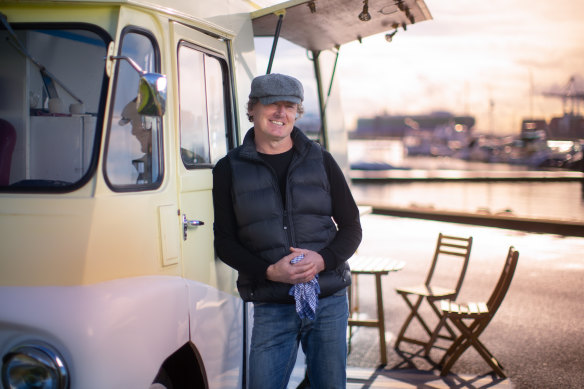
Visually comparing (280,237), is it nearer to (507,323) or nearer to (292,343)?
(292,343)

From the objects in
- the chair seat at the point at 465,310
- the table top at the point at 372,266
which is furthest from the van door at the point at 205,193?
the chair seat at the point at 465,310

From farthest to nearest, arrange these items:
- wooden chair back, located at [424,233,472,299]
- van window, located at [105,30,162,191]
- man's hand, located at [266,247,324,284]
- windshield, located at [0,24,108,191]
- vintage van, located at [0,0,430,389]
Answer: wooden chair back, located at [424,233,472,299], man's hand, located at [266,247,324,284], windshield, located at [0,24,108,191], van window, located at [105,30,162,191], vintage van, located at [0,0,430,389]

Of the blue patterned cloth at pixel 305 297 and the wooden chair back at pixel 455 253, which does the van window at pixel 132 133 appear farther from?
the wooden chair back at pixel 455 253

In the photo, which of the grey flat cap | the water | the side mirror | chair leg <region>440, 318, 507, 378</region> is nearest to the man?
the grey flat cap

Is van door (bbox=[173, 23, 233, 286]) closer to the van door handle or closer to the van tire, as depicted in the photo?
the van door handle

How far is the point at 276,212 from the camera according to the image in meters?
2.90

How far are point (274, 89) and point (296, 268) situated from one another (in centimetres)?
88

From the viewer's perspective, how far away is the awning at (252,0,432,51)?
389cm

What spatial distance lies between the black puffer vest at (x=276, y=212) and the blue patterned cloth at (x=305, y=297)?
0.07 m

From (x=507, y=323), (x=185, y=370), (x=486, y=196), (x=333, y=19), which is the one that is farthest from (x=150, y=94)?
(x=486, y=196)

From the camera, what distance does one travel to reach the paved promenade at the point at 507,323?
5223mm

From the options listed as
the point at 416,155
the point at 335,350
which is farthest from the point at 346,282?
the point at 416,155

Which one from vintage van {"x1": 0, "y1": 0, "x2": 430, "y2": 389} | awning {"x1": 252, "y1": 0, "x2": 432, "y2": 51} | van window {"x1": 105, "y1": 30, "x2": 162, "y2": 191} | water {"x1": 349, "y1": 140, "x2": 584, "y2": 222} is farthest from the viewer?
water {"x1": 349, "y1": 140, "x2": 584, "y2": 222}

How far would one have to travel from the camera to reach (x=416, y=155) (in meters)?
93.9
